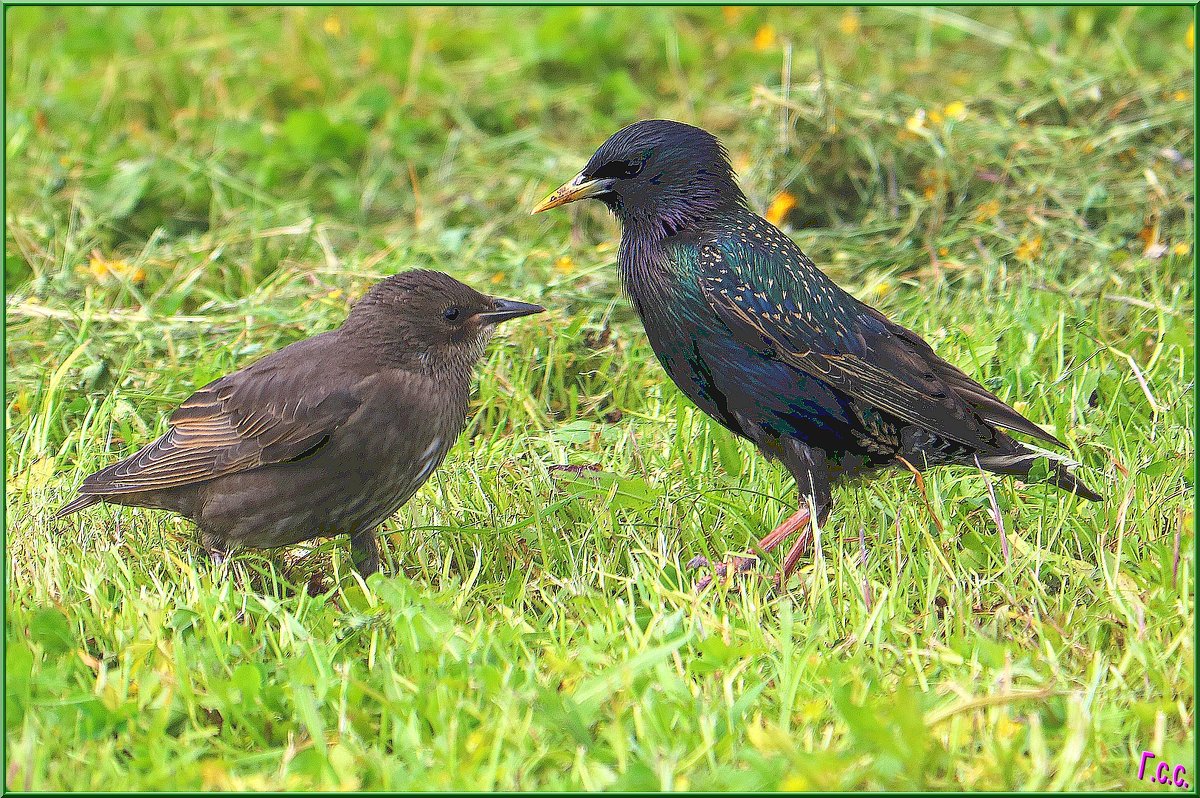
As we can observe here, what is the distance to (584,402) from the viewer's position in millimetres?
5195

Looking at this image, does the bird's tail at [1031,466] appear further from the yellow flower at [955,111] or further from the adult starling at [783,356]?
the yellow flower at [955,111]

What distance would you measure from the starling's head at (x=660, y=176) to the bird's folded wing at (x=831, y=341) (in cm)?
22

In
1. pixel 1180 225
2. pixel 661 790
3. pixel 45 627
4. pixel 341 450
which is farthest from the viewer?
pixel 1180 225

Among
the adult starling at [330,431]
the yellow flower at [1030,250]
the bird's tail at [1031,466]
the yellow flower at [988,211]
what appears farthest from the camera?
the yellow flower at [988,211]

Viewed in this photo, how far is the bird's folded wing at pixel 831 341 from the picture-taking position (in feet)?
13.4

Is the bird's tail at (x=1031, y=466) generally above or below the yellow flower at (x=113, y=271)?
below

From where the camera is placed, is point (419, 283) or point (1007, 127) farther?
point (1007, 127)

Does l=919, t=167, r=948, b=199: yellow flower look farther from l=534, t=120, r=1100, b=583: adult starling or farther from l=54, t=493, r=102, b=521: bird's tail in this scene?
l=54, t=493, r=102, b=521: bird's tail

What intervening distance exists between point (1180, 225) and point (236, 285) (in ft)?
12.8

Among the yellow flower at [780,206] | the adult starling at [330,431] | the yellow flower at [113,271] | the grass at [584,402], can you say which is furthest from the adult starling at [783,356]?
the yellow flower at [113,271]

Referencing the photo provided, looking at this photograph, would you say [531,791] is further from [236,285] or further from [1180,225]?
[1180,225]

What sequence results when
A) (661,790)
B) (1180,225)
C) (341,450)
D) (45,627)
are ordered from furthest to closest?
(1180,225) → (341,450) → (45,627) → (661,790)

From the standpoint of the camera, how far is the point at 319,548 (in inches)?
175

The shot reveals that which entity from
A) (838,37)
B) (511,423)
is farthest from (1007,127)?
(511,423)
